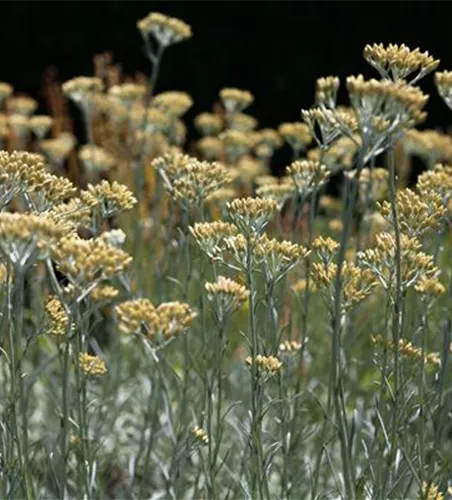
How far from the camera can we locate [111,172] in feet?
22.2

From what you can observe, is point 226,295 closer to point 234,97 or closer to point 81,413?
point 81,413

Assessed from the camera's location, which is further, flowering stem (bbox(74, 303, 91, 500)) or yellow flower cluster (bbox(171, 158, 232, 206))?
yellow flower cluster (bbox(171, 158, 232, 206))

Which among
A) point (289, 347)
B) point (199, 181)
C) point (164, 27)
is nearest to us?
point (199, 181)

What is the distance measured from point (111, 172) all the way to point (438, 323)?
249cm

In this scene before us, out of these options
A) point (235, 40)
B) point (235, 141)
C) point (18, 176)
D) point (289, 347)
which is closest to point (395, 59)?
point (18, 176)

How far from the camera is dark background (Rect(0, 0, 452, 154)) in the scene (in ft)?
30.6

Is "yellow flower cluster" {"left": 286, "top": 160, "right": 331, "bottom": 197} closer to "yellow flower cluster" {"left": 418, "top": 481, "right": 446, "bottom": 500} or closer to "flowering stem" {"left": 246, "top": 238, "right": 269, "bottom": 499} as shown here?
"flowering stem" {"left": 246, "top": 238, "right": 269, "bottom": 499}

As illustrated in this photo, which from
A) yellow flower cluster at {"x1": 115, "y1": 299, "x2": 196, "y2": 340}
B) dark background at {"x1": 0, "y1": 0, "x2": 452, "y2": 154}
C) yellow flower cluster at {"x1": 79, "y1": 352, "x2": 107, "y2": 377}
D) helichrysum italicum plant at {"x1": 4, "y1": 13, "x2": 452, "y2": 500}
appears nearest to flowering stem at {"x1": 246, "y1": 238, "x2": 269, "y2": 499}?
helichrysum italicum plant at {"x1": 4, "y1": 13, "x2": 452, "y2": 500}

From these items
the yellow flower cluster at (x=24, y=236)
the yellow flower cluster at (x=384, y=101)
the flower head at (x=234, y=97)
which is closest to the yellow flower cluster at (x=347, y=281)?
the yellow flower cluster at (x=384, y=101)

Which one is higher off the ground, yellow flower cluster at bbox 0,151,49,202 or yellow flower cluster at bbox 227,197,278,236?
yellow flower cluster at bbox 0,151,49,202

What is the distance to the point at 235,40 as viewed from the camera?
31.2ft

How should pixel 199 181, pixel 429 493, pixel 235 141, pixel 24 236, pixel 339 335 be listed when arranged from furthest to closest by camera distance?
pixel 235 141, pixel 199 181, pixel 429 493, pixel 339 335, pixel 24 236

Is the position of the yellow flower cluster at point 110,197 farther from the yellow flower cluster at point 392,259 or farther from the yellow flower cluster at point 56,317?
the yellow flower cluster at point 392,259

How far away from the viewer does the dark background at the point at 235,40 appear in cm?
931
